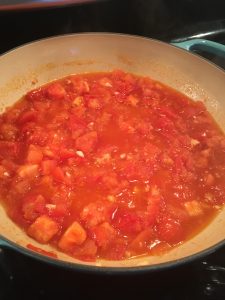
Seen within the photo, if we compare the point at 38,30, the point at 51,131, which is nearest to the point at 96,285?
the point at 51,131

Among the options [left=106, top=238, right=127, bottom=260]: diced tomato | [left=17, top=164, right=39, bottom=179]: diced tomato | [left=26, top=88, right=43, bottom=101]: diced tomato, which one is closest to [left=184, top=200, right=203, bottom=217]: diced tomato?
[left=106, top=238, right=127, bottom=260]: diced tomato

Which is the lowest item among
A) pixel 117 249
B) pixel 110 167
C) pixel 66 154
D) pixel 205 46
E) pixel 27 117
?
pixel 117 249

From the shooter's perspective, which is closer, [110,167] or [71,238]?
[71,238]

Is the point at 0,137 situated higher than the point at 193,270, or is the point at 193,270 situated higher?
the point at 0,137

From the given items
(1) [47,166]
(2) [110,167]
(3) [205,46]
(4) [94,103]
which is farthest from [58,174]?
(3) [205,46]

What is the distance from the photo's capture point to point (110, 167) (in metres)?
2.21

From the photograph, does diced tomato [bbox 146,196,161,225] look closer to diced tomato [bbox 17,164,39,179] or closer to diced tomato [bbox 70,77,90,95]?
diced tomato [bbox 17,164,39,179]

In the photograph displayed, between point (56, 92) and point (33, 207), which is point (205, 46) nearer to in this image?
point (56, 92)

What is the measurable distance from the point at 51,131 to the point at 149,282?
0.99m

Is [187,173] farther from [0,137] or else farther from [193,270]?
[0,137]

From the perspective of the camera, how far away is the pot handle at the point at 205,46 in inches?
104

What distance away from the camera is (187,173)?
2.25 m

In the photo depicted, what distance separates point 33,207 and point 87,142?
52 centimetres

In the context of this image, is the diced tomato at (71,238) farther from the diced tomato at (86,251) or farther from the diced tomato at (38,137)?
the diced tomato at (38,137)
